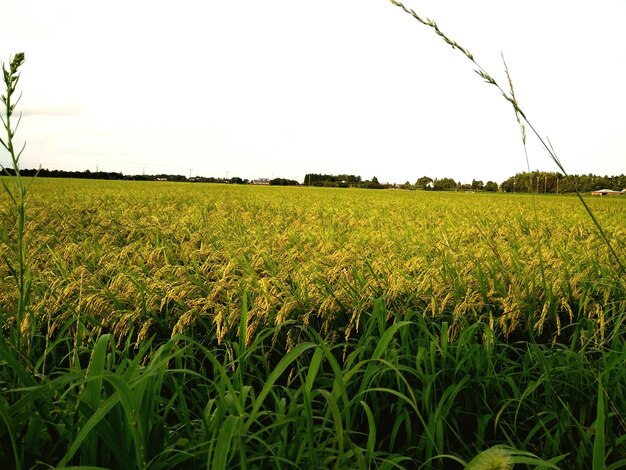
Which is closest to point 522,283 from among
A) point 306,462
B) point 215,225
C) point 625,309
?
point 625,309

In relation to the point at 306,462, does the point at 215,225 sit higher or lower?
higher

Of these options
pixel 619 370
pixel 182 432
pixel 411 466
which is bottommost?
pixel 411 466

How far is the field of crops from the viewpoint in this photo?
5.10 feet

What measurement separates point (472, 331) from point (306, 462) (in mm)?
1402

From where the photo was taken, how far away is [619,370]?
7.34 ft

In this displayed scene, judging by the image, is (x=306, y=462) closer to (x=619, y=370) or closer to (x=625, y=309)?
(x=619, y=370)

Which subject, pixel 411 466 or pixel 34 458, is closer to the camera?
pixel 34 458

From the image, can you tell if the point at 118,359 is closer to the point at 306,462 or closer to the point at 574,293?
the point at 306,462

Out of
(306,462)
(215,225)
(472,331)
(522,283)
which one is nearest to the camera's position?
(306,462)

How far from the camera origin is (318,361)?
5.83 feet

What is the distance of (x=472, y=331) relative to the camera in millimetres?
2650

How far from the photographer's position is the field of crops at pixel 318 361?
1554 millimetres

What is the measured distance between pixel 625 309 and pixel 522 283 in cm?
66

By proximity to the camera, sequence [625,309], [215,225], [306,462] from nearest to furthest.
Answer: [306,462] < [625,309] < [215,225]
